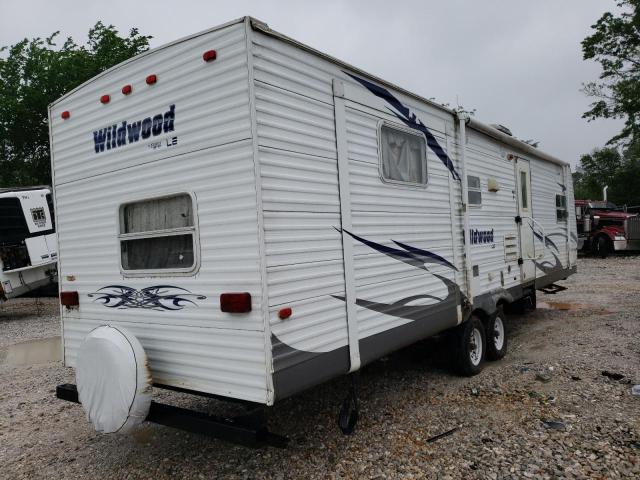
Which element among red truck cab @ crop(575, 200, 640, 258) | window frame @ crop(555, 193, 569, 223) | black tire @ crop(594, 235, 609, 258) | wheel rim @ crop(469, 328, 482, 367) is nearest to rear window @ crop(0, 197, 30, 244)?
wheel rim @ crop(469, 328, 482, 367)

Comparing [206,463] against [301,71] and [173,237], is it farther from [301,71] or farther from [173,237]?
[301,71]

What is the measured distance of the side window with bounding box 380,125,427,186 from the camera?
4.14 metres

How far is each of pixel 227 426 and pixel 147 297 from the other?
1.13 m

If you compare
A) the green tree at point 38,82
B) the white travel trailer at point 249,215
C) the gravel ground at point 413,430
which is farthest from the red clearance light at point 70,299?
the green tree at point 38,82

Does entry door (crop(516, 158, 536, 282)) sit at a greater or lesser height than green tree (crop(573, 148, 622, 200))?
lesser

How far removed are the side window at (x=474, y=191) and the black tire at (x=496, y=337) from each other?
138 centimetres

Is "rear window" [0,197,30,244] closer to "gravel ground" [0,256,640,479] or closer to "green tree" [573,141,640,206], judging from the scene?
"gravel ground" [0,256,640,479]

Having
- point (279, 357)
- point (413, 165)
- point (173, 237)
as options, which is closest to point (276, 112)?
point (173, 237)

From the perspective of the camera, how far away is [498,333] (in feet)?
20.0

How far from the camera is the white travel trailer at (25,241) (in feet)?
36.2

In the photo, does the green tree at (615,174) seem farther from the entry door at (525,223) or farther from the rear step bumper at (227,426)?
the rear step bumper at (227,426)

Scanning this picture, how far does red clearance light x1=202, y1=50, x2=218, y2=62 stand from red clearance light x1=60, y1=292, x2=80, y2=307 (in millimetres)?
2290

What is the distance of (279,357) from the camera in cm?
297

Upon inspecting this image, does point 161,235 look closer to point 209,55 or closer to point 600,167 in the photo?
point 209,55
